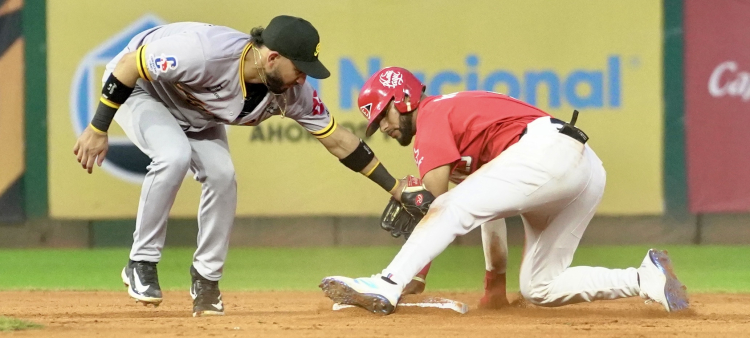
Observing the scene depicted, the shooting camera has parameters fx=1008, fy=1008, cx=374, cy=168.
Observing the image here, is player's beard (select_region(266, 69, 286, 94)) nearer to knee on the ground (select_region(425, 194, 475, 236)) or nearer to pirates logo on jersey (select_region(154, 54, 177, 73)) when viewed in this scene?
pirates logo on jersey (select_region(154, 54, 177, 73))

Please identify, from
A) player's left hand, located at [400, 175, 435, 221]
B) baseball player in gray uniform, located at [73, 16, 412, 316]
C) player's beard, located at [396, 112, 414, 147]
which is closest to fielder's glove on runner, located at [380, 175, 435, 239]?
player's left hand, located at [400, 175, 435, 221]

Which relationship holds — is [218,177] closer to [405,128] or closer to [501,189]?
[405,128]

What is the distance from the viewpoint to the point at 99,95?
954cm

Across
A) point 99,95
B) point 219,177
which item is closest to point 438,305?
point 219,177

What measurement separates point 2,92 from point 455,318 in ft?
20.4

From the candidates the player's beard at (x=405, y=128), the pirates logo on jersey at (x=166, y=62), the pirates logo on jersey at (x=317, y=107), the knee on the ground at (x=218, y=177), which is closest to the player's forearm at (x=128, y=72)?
the pirates logo on jersey at (x=166, y=62)

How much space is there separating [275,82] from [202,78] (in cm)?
40

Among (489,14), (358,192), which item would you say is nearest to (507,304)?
(358,192)

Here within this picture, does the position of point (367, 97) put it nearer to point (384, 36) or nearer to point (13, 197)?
point (384, 36)

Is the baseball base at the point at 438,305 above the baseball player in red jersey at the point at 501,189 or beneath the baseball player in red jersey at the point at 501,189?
beneath

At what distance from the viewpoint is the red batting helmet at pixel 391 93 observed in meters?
5.36

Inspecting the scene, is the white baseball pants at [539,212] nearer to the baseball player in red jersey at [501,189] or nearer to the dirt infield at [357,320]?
the baseball player in red jersey at [501,189]

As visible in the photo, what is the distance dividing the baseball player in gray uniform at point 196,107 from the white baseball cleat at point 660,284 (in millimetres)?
1881

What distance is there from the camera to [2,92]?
9570mm
